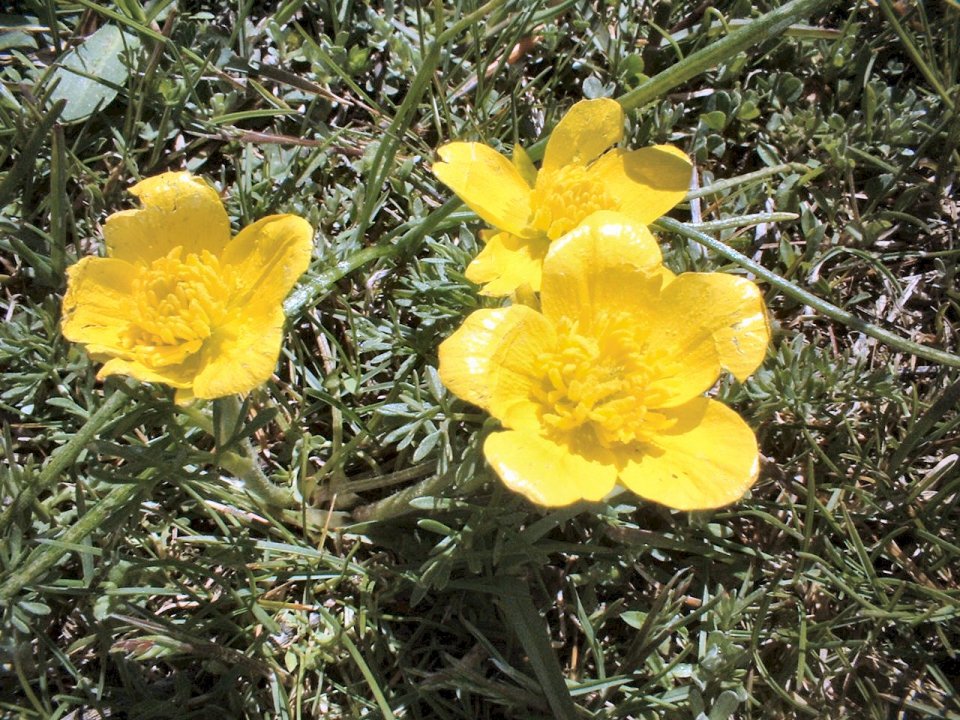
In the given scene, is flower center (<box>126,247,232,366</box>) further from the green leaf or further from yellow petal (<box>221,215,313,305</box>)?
the green leaf

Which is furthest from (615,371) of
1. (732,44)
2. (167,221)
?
(167,221)

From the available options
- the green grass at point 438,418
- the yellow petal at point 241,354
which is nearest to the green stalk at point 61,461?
the green grass at point 438,418

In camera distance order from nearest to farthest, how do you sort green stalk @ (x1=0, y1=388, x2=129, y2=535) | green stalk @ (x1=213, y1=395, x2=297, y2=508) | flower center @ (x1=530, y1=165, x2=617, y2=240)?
green stalk @ (x1=213, y1=395, x2=297, y2=508) → green stalk @ (x1=0, y1=388, x2=129, y2=535) → flower center @ (x1=530, y1=165, x2=617, y2=240)

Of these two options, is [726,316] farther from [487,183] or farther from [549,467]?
[487,183]

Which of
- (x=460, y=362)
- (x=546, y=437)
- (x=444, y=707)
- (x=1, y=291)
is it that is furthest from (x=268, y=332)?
(x=1, y=291)

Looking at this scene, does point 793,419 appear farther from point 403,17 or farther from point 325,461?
point 403,17

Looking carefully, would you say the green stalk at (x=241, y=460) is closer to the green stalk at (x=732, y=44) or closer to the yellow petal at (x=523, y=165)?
the yellow petal at (x=523, y=165)

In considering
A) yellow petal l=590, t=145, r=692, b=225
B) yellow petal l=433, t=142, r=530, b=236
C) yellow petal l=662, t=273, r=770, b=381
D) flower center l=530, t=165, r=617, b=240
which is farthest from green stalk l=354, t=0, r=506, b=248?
yellow petal l=662, t=273, r=770, b=381
